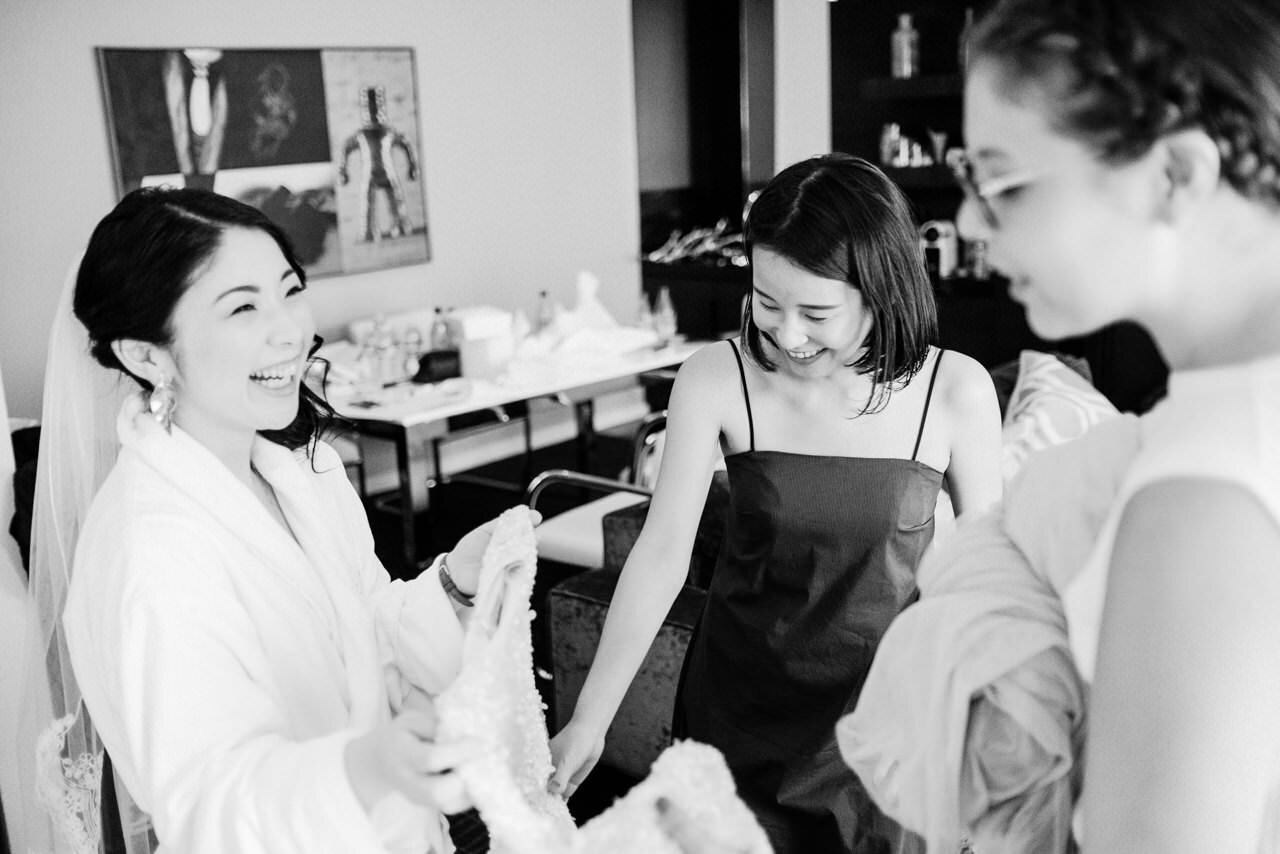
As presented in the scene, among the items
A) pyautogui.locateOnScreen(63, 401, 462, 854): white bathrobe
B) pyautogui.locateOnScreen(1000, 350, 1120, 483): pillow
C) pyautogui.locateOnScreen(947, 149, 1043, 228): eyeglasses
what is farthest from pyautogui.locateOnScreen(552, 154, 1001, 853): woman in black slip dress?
pyautogui.locateOnScreen(1000, 350, 1120, 483): pillow

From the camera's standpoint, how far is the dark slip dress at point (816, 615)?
1790 millimetres

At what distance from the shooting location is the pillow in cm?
303

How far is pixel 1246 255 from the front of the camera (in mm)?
732

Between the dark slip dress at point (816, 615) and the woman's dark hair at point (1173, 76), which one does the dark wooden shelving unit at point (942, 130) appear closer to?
the dark slip dress at point (816, 615)

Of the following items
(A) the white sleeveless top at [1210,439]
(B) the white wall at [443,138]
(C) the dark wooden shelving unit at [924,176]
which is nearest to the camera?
(A) the white sleeveless top at [1210,439]

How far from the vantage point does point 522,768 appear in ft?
4.09

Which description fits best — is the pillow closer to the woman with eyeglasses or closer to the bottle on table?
the woman with eyeglasses

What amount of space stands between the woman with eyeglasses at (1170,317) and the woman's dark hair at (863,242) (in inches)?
35.5

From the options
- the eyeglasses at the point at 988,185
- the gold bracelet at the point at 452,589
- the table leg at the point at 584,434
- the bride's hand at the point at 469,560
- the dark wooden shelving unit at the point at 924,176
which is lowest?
the table leg at the point at 584,434

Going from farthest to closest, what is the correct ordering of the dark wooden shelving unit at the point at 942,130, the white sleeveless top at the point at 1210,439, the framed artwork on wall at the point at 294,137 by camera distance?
the dark wooden shelving unit at the point at 942,130, the framed artwork on wall at the point at 294,137, the white sleeveless top at the point at 1210,439

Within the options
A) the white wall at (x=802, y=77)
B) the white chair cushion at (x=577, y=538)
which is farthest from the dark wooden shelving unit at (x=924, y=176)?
the white chair cushion at (x=577, y=538)

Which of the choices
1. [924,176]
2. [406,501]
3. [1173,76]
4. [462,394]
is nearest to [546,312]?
[462,394]

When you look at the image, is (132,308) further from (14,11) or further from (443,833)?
(14,11)

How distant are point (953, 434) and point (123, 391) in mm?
1286
